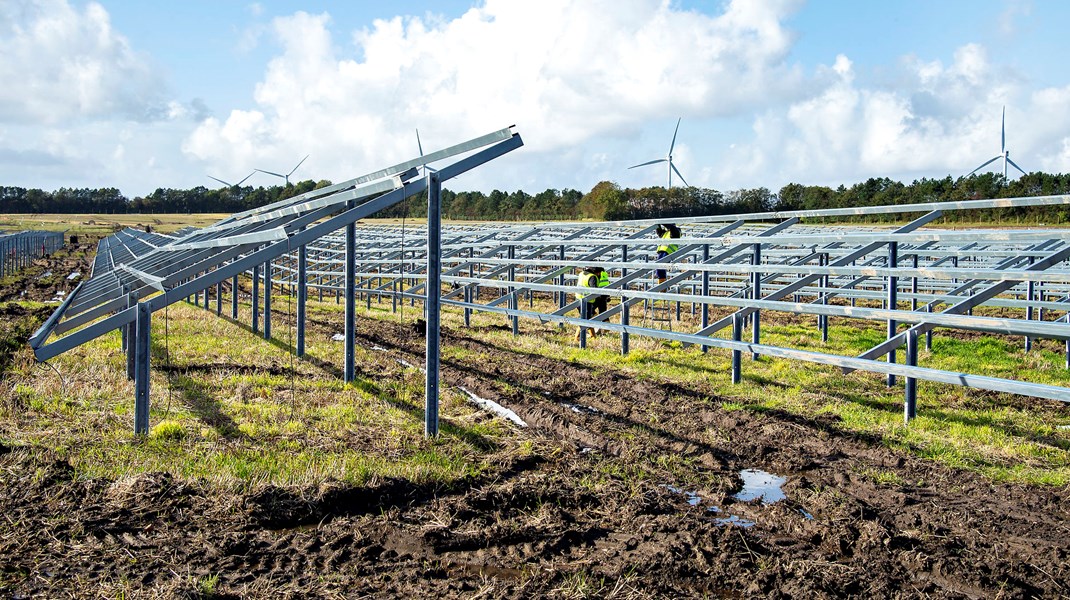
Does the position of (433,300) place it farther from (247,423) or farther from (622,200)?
(622,200)

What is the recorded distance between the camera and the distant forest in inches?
1699

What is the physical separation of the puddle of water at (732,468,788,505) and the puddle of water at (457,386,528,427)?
2.19m

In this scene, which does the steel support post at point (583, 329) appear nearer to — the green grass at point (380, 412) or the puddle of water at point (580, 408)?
the green grass at point (380, 412)

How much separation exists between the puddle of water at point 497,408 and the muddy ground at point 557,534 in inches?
46.5

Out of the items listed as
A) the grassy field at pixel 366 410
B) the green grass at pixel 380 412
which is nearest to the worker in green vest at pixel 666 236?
the grassy field at pixel 366 410

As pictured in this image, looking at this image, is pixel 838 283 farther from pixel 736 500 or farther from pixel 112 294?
pixel 112 294

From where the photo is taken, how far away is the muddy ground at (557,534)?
12.4 ft

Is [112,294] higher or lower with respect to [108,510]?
higher

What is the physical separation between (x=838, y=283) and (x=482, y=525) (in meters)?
12.9

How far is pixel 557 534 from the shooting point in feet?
14.5

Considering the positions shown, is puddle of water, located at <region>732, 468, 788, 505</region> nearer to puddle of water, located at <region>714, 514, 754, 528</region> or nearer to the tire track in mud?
the tire track in mud

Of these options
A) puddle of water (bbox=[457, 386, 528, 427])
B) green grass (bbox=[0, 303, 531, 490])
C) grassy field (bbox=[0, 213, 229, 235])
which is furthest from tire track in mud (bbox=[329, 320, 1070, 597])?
grassy field (bbox=[0, 213, 229, 235])

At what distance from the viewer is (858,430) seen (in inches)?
276

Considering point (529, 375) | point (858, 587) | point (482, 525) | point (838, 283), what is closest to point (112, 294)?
point (529, 375)
